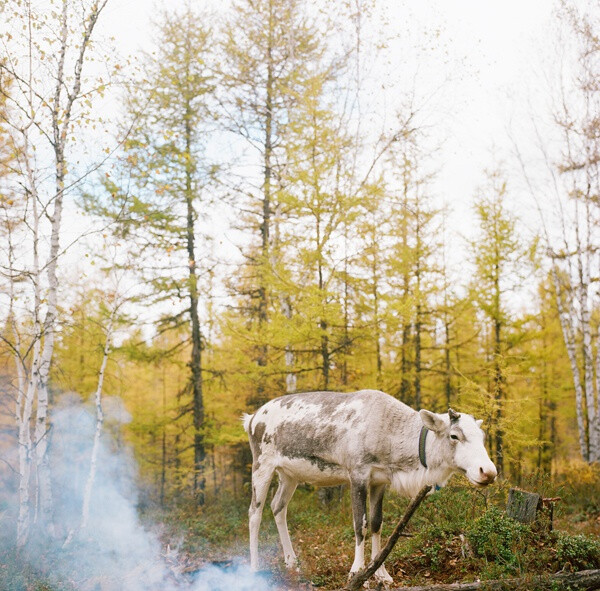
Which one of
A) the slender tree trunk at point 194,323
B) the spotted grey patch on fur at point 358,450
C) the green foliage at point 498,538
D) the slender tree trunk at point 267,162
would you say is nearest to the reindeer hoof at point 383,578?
the spotted grey patch on fur at point 358,450

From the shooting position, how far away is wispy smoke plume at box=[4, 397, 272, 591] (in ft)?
21.7

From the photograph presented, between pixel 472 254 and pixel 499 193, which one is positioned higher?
pixel 499 193

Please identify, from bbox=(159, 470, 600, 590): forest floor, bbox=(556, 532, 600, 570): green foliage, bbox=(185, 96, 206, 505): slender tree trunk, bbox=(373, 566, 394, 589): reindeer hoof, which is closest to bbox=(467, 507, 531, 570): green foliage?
bbox=(159, 470, 600, 590): forest floor

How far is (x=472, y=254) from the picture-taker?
663 inches

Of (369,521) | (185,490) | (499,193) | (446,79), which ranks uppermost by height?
(446,79)

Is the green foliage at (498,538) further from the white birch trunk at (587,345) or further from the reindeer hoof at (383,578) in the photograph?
the white birch trunk at (587,345)

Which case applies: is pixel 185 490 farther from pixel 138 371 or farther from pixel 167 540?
pixel 167 540

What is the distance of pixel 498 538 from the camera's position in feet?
20.0

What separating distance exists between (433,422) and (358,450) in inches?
40.3

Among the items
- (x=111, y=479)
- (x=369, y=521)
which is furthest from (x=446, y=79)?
(x=111, y=479)

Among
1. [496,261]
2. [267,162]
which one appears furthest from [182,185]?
[496,261]

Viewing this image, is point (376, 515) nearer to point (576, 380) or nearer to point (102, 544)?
point (102, 544)

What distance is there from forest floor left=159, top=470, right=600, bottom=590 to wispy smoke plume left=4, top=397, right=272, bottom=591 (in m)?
0.46

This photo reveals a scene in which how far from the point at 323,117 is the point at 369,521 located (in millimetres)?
9201
